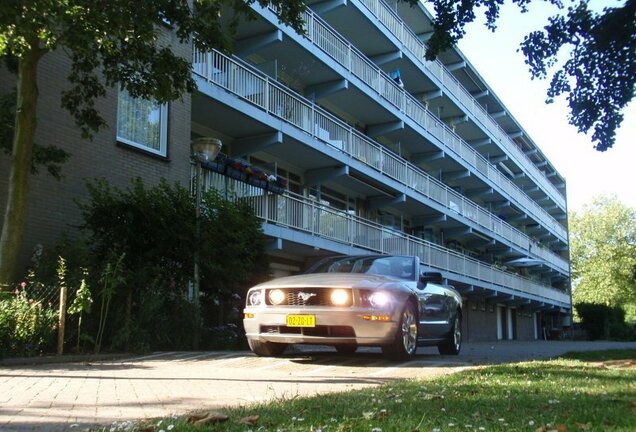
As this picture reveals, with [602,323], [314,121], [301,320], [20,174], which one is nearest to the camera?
[301,320]

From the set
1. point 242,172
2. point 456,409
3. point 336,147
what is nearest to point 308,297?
point 456,409

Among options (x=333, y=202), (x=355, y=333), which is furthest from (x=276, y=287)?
(x=333, y=202)

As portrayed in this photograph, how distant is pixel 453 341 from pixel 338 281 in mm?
3790

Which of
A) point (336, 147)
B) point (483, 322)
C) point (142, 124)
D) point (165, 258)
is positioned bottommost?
point (483, 322)

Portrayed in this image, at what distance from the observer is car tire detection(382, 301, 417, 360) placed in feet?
27.6

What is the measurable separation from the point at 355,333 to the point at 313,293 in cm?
74

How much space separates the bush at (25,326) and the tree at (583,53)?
26.0 feet

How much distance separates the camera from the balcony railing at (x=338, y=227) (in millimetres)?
16781

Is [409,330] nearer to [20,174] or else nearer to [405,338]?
[405,338]

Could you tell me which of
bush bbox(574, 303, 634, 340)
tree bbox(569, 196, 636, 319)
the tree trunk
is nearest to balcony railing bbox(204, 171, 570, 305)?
the tree trunk

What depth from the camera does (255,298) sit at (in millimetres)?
8844

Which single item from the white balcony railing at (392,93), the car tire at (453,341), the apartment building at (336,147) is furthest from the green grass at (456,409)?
the white balcony railing at (392,93)

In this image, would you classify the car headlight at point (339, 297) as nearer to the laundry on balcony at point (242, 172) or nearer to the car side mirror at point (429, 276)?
the car side mirror at point (429, 276)

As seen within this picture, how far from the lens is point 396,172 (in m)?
25.4
